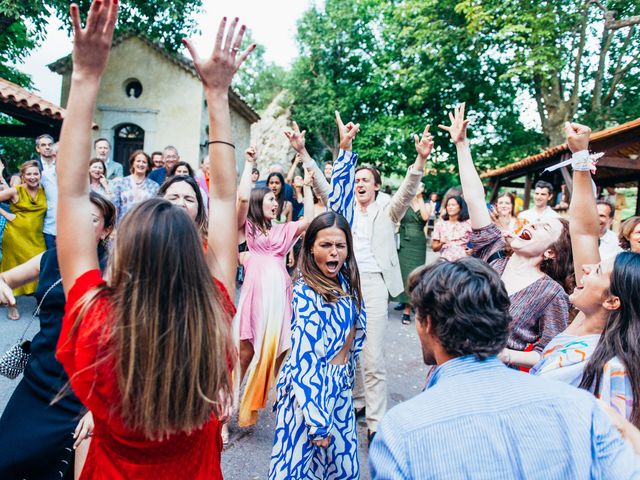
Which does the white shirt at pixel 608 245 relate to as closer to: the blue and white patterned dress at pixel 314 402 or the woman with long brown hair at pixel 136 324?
the blue and white patterned dress at pixel 314 402

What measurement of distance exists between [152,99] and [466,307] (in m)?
16.7

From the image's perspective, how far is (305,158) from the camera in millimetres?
3328

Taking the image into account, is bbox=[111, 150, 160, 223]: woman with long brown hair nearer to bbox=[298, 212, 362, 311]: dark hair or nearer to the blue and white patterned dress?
bbox=[298, 212, 362, 311]: dark hair

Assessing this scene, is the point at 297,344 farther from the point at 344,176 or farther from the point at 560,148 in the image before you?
the point at 560,148

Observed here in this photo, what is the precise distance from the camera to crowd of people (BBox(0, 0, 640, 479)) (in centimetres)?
110

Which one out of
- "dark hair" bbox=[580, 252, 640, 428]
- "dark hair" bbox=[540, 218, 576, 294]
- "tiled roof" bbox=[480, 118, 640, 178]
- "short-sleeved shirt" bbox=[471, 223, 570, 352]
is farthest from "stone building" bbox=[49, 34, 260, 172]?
"dark hair" bbox=[580, 252, 640, 428]

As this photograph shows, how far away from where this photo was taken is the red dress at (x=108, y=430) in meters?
1.15

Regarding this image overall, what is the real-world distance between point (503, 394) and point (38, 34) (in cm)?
1391

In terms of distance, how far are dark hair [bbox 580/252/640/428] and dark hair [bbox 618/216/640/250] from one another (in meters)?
2.54

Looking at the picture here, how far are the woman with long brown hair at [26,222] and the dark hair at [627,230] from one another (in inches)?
263

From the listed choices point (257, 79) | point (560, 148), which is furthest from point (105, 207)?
point (257, 79)

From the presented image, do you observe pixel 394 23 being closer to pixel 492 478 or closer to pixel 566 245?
pixel 566 245

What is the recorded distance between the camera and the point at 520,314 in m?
2.41

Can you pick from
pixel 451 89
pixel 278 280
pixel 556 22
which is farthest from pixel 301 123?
pixel 278 280
